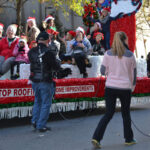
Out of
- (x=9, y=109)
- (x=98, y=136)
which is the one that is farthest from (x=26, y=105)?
(x=98, y=136)

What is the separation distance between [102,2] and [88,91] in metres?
3.03

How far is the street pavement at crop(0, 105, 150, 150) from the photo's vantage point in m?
6.48

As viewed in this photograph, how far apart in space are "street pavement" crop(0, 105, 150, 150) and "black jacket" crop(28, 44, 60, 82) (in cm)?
106

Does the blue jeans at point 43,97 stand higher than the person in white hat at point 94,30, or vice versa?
the person in white hat at point 94,30

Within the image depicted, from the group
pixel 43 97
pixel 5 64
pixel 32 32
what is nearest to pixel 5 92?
pixel 43 97

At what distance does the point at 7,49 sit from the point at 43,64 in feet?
9.17

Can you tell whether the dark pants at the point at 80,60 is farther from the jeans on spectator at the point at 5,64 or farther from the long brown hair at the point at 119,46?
the long brown hair at the point at 119,46

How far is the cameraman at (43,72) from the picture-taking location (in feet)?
25.3

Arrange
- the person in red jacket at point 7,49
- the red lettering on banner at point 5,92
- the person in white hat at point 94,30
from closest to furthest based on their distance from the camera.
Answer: the red lettering on banner at point 5,92, the person in red jacket at point 7,49, the person in white hat at point 94,30

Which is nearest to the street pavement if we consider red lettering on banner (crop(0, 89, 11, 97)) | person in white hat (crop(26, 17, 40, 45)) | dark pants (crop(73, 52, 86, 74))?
red lettering on banner (crop(0, 89, 11, 97))

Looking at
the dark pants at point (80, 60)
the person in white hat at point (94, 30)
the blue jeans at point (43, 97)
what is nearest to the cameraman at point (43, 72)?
the blue jeans at point (43, 97)

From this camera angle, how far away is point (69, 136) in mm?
7398

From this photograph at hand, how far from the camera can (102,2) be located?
452 inches

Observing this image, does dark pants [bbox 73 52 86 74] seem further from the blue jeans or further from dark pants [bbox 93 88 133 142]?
dark pants [bbox 93 88 133 142]
